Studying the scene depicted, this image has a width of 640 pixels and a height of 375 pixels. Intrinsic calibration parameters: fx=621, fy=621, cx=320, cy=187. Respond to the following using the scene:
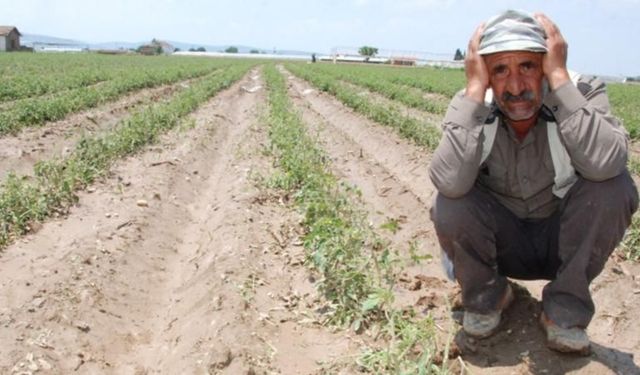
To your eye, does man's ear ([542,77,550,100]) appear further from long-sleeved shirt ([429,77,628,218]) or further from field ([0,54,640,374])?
field ([0,54,640,374])

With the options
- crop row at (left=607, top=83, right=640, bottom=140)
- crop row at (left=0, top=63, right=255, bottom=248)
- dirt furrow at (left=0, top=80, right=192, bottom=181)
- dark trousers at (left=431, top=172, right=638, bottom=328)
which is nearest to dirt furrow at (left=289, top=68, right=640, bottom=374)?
dark trousers at (left=431, top=172, right=638, bottom=328)

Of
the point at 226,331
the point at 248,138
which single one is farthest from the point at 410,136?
the point at 226,331

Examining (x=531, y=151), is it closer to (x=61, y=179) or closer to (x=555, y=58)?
(x=555, y=58)

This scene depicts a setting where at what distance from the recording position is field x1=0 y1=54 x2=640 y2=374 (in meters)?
2.91

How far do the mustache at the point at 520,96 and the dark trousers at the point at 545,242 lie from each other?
41 centimetres

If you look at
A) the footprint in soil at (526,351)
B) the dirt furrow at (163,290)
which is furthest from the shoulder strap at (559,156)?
the dirt furrow at (163,290)

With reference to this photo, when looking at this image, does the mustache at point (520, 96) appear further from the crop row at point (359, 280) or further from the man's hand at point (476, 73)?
the crop row at point (359, 280)

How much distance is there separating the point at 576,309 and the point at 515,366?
1.22 ft

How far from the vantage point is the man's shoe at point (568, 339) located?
2.64 m

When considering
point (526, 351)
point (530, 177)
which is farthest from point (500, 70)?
point (526, 351)

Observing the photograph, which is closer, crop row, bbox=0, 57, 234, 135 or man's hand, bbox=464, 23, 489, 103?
man's hand, bbox=464, 23, 489, 103

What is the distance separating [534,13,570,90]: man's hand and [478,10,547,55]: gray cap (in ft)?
0.09

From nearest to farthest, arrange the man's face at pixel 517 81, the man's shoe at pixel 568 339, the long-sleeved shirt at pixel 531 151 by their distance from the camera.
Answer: the long-sleeved shirt at pixel 531 151, the man's face at pixel 517 81, the man's shoe at pixel 568 339

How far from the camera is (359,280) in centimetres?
338
